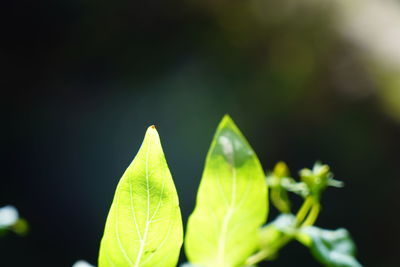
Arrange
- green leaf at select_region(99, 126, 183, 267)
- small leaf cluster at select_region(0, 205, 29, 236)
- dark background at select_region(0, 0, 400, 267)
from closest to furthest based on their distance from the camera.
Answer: green leaf at select_region(99, 126, 183, 267), small leaf cluster at select_region(0, 205, 29, 236), dark background at select_region(0, 0, 400, 267)

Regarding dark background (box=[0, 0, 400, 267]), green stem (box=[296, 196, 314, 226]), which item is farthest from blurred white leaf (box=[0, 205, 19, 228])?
dark background (box=[0, 0, 400, 267])

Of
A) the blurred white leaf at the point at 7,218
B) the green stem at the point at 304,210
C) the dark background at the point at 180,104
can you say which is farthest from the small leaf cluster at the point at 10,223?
the dark background at the point at 180,104

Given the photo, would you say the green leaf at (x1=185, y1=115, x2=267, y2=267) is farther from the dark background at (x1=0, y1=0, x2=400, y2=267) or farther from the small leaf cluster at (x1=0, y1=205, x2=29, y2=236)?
the dark background at (x1=0, y1=0, x2=400, y2=267)

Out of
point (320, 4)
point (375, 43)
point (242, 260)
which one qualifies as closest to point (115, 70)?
point (320, 4)

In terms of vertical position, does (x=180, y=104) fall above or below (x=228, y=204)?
above

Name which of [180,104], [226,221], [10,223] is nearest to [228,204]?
[226,221]

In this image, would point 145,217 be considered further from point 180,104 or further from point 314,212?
point 180,104
